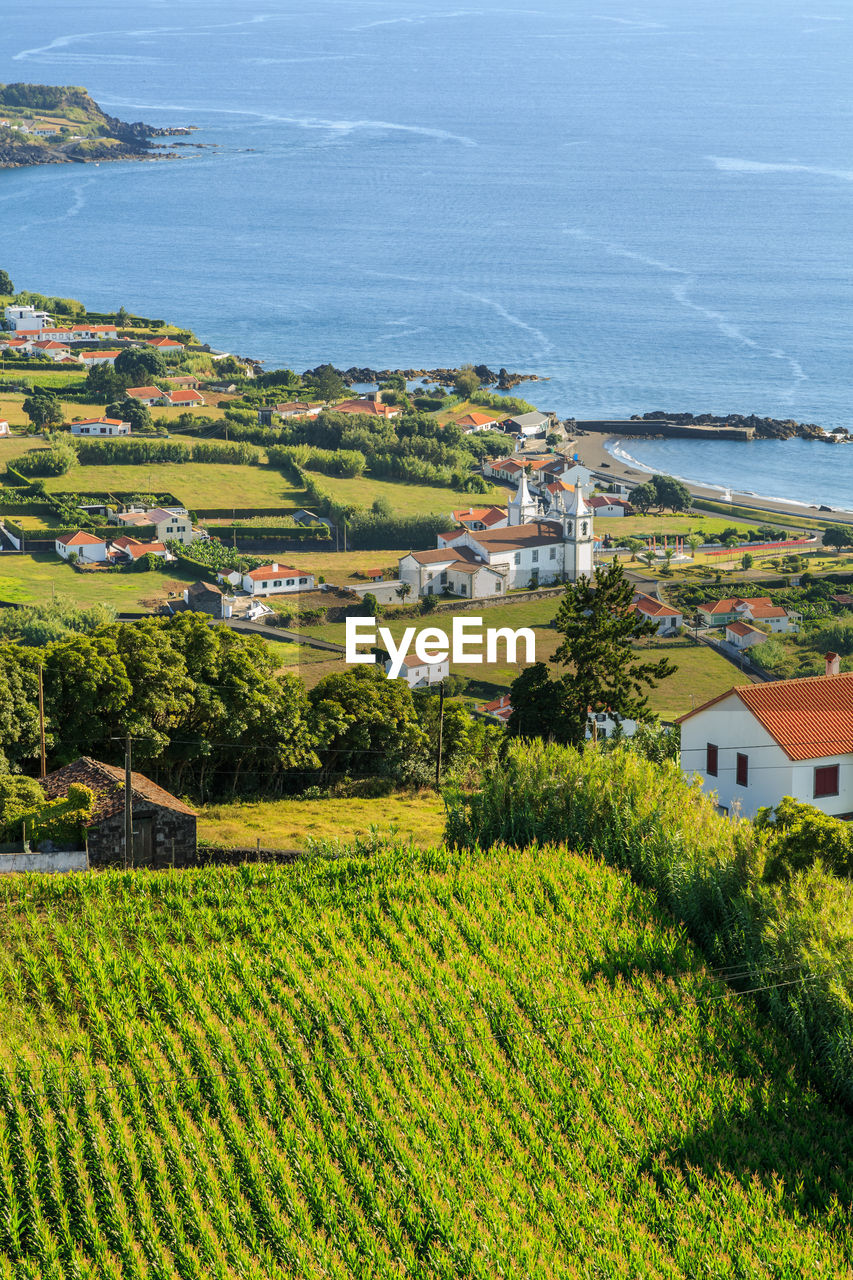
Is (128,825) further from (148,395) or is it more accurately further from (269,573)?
(148,395)

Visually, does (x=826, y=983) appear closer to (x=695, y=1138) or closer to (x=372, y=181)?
(x=695, y=1138)

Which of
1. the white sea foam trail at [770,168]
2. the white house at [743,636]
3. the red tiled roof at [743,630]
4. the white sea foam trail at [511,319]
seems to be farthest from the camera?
the white sea foam trail at [770,168]

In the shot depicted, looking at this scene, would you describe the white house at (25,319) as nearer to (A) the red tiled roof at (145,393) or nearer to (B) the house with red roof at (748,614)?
(A) the red tiled roof at (145,393)

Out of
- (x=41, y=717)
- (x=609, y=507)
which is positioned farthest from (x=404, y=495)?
(x=41, y=717)

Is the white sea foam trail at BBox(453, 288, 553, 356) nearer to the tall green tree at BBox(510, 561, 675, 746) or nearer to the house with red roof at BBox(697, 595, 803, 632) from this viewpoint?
the house with red roof at BBox(697, 595, 803, 632)

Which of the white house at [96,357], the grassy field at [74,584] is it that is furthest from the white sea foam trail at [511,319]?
the grassy field at [74,584]

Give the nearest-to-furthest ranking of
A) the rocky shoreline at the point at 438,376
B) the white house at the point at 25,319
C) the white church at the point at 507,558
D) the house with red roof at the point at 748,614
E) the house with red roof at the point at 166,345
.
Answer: the house with red roof at the point at 748,614, the white church at the point at 507,558, the house with red roof at the point at 166,345, the rocky shoreline at the point at 438,376, the white house at the point at 25,319
